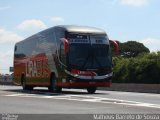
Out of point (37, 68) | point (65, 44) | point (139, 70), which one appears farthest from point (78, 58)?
point (139, 70)

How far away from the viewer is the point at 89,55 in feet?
94.6

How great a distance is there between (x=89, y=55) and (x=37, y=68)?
6.45 metres

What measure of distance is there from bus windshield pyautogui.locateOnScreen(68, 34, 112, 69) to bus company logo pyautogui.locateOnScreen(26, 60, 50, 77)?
11.4 feet

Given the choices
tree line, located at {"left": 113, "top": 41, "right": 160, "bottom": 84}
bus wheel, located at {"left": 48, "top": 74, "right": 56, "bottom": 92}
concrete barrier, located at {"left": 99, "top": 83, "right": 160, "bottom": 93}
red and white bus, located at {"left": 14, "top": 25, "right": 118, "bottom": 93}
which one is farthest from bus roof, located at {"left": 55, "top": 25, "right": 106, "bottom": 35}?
tree line, located at {"left": 113, "top": 41, "right": 160, "bottom": 84}

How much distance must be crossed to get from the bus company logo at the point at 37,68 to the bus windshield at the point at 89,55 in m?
3.47

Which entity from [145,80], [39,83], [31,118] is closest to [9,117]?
[31,118]

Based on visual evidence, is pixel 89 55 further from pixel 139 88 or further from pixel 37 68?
pixel 139 88

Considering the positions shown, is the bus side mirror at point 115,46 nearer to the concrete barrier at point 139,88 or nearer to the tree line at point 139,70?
the concrete barrier at point 139,88

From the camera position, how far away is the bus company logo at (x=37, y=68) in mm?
32250

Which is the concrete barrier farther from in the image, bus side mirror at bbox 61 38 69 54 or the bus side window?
bus side mirror at bbox 61 38 69 54

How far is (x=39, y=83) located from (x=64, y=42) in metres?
6.60

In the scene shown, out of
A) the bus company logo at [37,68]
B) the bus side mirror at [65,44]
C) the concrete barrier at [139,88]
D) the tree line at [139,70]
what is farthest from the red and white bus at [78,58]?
the tree line at [139,70]

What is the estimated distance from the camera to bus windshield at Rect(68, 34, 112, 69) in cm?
2862

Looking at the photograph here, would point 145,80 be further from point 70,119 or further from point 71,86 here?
point 70,119
